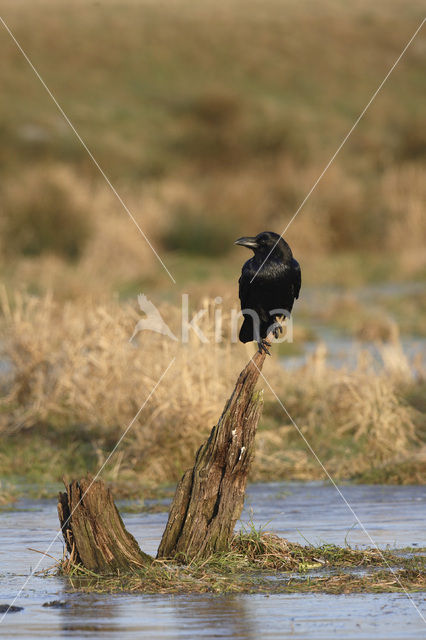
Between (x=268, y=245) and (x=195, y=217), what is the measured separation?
22.9 m

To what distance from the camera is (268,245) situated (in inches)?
292

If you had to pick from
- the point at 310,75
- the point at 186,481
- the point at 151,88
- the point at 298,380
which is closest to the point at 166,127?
the point at 151,88

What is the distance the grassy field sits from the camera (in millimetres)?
10930

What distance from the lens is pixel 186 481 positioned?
7.02 meters

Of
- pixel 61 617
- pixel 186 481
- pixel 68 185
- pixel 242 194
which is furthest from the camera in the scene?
pixel 242 194

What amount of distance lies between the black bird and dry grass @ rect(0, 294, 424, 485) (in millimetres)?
2486

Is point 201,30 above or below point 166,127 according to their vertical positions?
above

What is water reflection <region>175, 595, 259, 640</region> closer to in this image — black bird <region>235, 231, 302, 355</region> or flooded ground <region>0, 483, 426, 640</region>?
flooded ground <region>0, 483, 426, 640</region>

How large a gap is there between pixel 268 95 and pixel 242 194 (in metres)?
36.7

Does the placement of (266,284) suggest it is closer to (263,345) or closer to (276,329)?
(263,345)

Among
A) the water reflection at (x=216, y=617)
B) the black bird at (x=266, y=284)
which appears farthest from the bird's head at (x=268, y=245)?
the water reflection at (x=216, y=617)

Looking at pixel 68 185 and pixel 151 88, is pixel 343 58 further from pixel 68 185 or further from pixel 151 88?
pixel 68 185

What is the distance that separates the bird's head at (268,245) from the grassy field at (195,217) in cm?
304

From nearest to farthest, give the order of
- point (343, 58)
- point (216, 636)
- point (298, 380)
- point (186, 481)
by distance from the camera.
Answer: point (216, 636) < point (186, 481) < point (298, 380) < point (343, 58)
